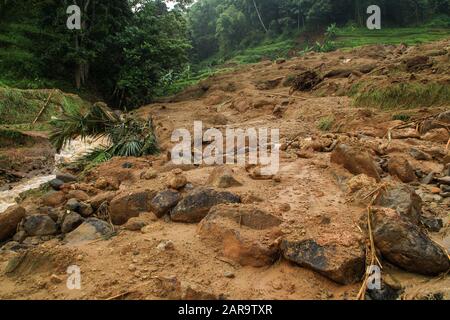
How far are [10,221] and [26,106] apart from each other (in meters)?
7.73

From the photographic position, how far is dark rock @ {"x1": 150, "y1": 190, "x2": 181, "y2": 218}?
372 cm

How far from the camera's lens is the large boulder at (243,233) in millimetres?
2840

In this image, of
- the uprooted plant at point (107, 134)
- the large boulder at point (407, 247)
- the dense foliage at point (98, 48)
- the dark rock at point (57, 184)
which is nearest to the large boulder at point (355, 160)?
the large boulder at point (407, 247)

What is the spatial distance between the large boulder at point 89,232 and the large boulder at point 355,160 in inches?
96.4

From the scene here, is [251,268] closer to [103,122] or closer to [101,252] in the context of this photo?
[101,252]

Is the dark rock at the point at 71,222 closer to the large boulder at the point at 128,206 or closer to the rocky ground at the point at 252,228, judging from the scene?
the rocky ground at the point at 252,228

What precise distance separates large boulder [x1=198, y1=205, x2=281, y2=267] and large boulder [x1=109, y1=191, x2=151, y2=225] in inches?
33.1

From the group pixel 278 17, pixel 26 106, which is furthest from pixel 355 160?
pixel 278 17

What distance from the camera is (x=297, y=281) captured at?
258cm

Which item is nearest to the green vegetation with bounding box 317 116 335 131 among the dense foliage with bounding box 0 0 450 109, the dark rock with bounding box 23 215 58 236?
the dark rock with bounding box 23 215 58 236

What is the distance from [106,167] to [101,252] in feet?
9.33

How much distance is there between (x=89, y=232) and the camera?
3561mm
